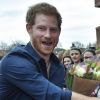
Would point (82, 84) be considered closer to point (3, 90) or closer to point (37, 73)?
point (37, 73)

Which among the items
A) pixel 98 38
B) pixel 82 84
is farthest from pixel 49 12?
pixel 98 38

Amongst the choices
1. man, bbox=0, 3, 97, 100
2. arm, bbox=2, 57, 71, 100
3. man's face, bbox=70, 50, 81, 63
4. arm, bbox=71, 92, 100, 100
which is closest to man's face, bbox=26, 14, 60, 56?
man, bbox=0, 3, 97, 100

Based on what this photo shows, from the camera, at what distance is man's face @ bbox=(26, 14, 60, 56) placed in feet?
7.68

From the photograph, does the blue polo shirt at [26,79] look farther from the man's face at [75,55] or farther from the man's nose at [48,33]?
the man's face at [75,55]

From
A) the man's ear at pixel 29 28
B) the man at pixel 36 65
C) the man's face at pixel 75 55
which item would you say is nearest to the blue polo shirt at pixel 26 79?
the man at pixel 36 65

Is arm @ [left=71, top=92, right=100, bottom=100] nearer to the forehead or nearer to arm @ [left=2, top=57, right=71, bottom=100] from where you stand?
A: arm @ [left=2, top=57, right=71, bottom=100]

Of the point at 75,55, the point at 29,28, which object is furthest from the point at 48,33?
the point at 75,55

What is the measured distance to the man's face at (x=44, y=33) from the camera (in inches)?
92.2

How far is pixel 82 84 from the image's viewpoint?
2277 mm

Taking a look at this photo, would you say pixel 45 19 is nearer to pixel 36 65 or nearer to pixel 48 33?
pixel 48 33

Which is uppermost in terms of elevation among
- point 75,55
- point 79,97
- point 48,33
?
point 48,33

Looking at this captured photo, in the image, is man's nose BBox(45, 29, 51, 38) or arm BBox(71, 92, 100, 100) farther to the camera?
man's nose BBox(45, 29, 51, 38)

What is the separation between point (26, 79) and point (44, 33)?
0.32 metres

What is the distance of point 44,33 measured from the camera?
2.33 m
